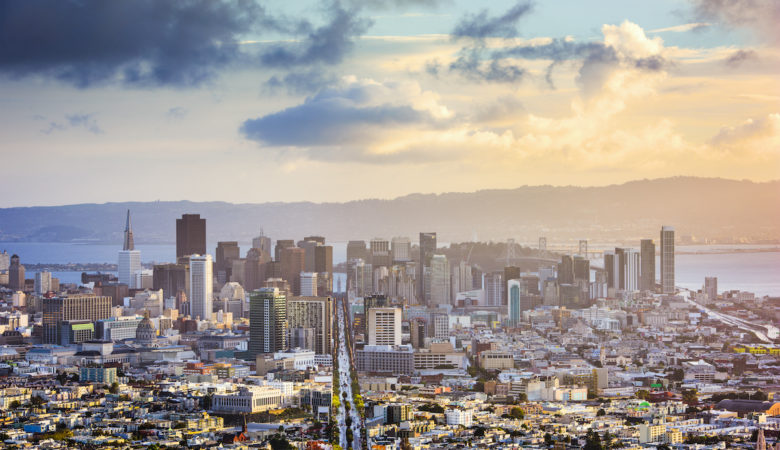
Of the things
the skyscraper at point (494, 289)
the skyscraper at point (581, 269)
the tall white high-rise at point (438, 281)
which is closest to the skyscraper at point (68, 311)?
the tall white high-rise at point (438, 281)

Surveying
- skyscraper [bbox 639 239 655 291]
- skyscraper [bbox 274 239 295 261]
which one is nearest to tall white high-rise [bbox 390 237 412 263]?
skyscraper [bbox 274 239 295 261]

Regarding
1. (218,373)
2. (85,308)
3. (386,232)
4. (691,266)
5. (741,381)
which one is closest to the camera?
(741,381)

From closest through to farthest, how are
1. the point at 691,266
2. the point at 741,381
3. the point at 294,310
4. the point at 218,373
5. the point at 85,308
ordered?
the point at 741,381
the point at 218,373
the point at 294,310
the point at 85,308
the point at 691,266

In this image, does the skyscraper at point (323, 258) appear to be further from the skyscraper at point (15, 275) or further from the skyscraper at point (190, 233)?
the skyscraper at point (15, 275)

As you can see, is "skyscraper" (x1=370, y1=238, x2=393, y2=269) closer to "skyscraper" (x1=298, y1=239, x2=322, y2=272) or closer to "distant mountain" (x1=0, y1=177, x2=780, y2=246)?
"distant mountain" (x1=0, y1=177, x2=780, y2=246)

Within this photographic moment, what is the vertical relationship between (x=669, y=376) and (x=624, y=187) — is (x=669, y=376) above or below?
below

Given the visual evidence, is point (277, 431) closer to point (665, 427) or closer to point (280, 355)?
point (665, 427)

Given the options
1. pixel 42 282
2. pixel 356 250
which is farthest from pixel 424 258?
pixel 42 282

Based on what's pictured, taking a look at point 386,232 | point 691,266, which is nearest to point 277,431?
point 691,266
